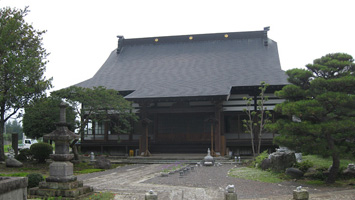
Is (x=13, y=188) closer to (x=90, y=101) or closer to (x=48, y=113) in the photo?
(x=90, y=101)

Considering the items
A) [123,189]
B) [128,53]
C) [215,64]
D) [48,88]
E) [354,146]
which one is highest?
[128,53]

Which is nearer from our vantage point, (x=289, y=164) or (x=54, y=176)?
(x=54, y=176)

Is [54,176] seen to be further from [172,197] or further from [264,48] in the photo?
[264,48]

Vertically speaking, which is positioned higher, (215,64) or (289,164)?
(215,64)

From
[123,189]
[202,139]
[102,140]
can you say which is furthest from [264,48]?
[123,189]

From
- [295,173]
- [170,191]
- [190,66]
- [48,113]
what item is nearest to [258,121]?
[295,173]

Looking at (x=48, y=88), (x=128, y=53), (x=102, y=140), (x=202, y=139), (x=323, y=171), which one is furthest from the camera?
(x=128, y=53)

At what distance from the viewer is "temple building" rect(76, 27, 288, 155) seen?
20484mm

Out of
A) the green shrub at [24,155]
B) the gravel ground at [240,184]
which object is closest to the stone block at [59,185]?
the gravel ground at [240,184]

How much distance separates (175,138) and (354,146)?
44.9 ft

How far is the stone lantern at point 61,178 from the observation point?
8273mm

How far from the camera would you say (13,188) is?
17.0 ft

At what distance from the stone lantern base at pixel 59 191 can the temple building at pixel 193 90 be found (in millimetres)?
11590

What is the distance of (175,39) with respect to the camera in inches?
1180
